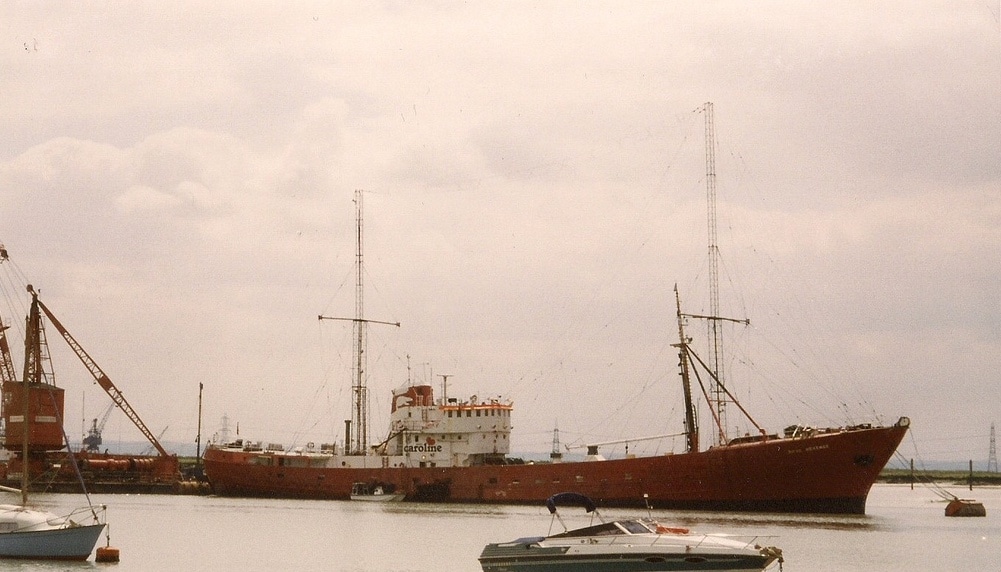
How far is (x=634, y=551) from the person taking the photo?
36062 millimetres

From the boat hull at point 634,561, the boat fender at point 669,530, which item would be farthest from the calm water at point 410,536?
the boat fender at point 669,530

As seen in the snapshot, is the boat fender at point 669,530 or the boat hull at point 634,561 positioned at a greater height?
the boat fender at point 669,530

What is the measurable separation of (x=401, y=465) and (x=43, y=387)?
3103 centimetres

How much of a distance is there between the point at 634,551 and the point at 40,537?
71.0 feet

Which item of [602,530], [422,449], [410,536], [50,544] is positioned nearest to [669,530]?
[602,530]

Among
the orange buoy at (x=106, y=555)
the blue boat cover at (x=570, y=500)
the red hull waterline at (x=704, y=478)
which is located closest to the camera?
the blue boat cover at (x=570, y=500)

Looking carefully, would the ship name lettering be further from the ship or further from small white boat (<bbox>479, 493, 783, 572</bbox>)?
small white boat (<bbox>479, 493, 783, 572</bbox>)

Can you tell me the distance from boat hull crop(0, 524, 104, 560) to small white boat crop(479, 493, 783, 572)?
16.6m

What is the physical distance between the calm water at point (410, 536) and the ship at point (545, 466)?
1968mm

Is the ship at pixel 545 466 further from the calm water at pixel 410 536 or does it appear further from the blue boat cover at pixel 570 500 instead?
the blue boat cover at pixel 570 500

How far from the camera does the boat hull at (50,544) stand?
43562 mm

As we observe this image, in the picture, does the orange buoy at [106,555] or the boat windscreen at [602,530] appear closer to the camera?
the boat windscreen at [602,530]

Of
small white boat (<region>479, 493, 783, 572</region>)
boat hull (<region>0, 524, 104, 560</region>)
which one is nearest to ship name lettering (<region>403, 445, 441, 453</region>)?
boat hull (<region>0, 524, 104, 560</region>)

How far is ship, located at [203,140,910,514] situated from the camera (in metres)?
67.7
